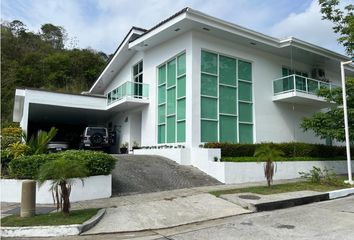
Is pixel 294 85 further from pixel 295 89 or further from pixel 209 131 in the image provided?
pixel 209 131

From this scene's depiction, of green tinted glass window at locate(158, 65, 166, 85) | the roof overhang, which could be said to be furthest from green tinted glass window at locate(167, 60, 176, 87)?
the roof overhang

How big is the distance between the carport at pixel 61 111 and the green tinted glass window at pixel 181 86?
870 cm

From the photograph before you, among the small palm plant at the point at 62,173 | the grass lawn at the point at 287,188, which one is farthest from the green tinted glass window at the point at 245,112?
the small palm plant at the point at 62,173

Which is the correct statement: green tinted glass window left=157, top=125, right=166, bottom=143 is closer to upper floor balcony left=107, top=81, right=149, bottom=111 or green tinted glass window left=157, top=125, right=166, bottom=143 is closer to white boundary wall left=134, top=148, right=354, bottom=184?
white boundary wall left=134, top=148, right=354, bottom=184

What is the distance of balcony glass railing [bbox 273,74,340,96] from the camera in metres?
19.5

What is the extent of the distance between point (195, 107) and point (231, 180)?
4.34 meters

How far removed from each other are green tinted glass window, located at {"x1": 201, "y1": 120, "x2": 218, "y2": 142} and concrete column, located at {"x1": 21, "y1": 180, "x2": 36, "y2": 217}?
9.69 meters

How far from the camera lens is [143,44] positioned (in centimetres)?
2017

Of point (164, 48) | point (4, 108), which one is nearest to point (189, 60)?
point (164, 48)

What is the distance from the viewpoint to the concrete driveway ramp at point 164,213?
757 cm

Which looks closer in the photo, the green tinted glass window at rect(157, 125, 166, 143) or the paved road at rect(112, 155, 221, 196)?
→ the paved road at rect(112, 155, 221, 196)

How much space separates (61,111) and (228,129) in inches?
596

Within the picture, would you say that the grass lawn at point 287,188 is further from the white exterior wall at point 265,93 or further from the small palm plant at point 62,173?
the white exterior wall at point 265,93

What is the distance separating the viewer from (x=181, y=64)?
59.1 ft
